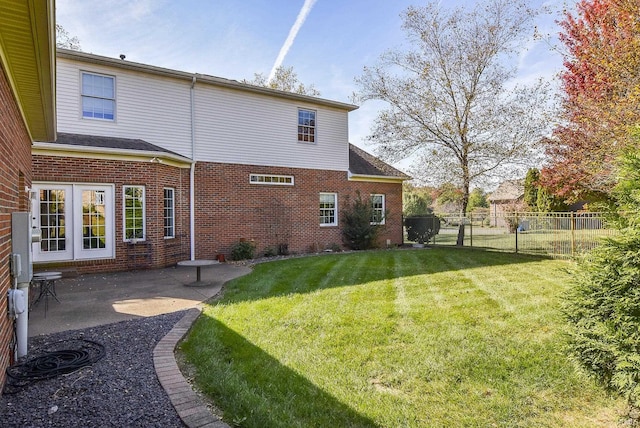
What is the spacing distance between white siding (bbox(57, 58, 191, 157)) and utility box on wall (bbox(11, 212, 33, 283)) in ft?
24.5

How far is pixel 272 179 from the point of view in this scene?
13633 mm

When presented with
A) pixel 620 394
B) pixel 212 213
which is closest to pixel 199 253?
pixel 212 213

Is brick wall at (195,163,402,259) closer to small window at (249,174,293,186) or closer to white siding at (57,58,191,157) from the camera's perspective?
Result: small window at (249,174,293,186)

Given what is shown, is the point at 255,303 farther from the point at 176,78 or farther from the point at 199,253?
the point at 176,78

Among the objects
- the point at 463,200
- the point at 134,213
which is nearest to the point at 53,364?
the point at 134,213

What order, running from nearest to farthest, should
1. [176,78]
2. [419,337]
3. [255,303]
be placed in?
[419,337]
[255,303]
[176,78]

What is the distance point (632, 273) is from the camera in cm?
276

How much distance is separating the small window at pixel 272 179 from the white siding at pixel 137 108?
2.46 metres

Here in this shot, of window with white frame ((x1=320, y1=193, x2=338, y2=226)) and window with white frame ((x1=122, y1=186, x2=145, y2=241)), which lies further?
window with white frame ((x1=320, y1=193, x2=338, y2=226))

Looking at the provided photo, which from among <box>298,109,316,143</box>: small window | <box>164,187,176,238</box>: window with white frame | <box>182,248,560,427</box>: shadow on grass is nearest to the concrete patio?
<box>182,248,560,427</box>: shadow on grass

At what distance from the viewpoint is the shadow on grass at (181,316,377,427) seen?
2.79 m

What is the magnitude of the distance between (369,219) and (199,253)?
7.19m

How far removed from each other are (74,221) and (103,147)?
206cm

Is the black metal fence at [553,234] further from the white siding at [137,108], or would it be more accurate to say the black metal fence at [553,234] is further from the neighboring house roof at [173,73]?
the white siding at [137,108]
